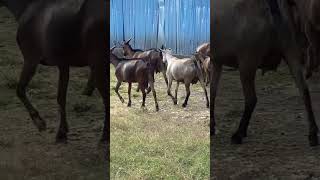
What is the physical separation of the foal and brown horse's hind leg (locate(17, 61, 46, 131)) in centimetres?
91

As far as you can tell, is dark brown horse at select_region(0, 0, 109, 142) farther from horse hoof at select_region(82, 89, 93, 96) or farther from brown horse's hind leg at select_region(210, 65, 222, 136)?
brown horse's hind leg at select_region(210, 65, 222, 136)

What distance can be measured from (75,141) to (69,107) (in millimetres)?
242

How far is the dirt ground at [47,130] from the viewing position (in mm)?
3359

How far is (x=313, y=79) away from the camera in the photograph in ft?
11.6

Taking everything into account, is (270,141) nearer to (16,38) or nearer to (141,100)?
(141,100)

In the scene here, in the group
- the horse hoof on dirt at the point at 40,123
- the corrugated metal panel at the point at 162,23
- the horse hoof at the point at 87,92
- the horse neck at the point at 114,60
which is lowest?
the horse hoof on dirt at the point at 40,123

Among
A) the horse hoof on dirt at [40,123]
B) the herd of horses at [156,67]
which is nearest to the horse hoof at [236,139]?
the herd of horses at [156,67]

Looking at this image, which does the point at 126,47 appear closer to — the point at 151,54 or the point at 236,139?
the point at 151,54

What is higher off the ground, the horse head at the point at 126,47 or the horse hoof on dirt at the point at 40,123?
the horse head at the point at 126,47

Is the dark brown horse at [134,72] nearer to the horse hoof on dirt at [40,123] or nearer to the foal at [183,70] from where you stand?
the foal at [183,70]

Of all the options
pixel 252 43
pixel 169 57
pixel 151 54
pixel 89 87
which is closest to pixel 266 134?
pixel 252 43

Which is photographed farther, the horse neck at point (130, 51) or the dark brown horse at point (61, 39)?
the horse neck at point (130, 51)

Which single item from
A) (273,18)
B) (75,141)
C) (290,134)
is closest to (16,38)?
(75,141)

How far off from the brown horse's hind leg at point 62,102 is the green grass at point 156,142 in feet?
1.05
